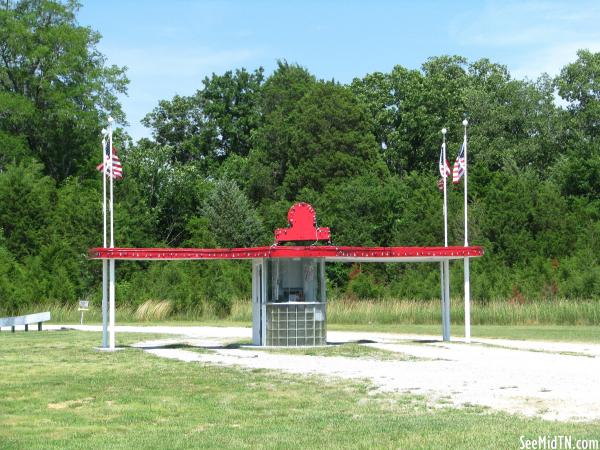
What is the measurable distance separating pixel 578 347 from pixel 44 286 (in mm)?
32908

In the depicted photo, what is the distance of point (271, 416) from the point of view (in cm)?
1452

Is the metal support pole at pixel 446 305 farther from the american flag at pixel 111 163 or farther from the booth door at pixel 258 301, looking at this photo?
the american flag at pixel 111 163

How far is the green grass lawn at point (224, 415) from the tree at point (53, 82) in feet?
178

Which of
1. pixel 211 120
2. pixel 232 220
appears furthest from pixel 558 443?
pixel 211 120

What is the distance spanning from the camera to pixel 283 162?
3081 inches

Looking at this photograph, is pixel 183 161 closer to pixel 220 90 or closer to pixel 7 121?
pixel 220 90

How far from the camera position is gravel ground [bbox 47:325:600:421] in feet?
50.3

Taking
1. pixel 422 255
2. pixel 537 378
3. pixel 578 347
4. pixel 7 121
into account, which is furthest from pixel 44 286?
pixel 537 378

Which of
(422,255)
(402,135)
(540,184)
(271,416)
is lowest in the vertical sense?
(271,416)

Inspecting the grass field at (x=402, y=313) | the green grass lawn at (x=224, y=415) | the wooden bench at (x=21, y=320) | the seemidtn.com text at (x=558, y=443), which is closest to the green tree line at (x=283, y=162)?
the grass field at (x=402, y=313)

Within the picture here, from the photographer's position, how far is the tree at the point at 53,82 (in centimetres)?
7269

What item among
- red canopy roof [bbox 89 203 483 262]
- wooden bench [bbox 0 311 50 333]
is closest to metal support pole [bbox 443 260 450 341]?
red canopy roof [bbox 89 203 483 262]

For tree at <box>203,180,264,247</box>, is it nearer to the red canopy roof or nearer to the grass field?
the grass field

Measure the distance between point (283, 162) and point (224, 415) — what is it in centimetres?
6399
